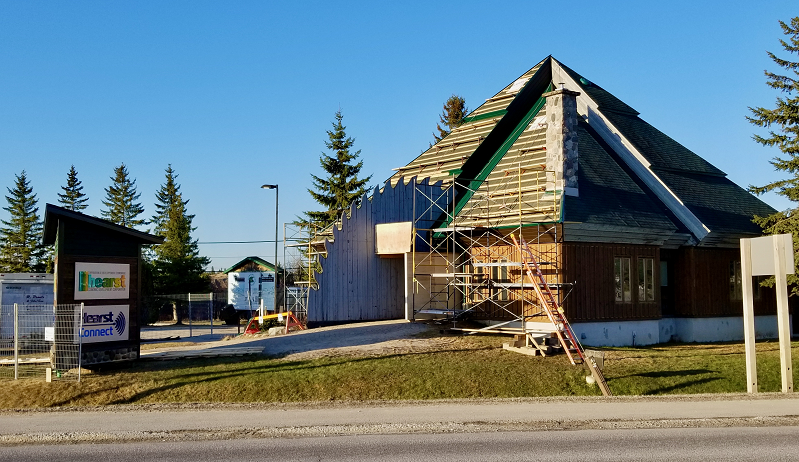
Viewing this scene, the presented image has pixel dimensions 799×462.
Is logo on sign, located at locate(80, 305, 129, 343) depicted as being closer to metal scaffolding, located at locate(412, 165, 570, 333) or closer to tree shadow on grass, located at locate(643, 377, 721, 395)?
metal scaffolding, located at locate(412, 165, 570, 333)

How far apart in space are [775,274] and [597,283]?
23.4 ft

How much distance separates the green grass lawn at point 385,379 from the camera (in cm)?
1558

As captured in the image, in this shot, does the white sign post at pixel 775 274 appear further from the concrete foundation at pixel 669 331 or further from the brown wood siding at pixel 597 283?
the concrete foundation at pixel 669 331

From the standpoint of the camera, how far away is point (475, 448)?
10.6 metres

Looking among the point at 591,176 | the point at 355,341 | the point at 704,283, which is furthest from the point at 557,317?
the point at 704,283

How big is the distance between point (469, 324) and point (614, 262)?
16.8 ft

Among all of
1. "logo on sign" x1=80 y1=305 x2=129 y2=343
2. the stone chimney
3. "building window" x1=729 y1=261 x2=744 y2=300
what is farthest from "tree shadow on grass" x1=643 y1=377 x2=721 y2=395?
"logo on sign" x1=80 y1=305 x2=129 y2=343

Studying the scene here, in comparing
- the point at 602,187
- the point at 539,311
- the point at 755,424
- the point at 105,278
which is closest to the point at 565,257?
the point at 539,311

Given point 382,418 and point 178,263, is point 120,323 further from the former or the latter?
point 178,263

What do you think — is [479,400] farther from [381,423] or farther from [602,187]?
[602,187]

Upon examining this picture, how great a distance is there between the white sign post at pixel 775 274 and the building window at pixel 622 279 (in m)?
6.66

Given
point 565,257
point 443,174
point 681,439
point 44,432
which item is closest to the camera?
point 681,439

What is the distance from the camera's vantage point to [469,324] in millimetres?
23984

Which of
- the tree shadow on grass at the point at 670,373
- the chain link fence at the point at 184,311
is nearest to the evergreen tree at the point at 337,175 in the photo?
the chain link fence at the point at 184,311
